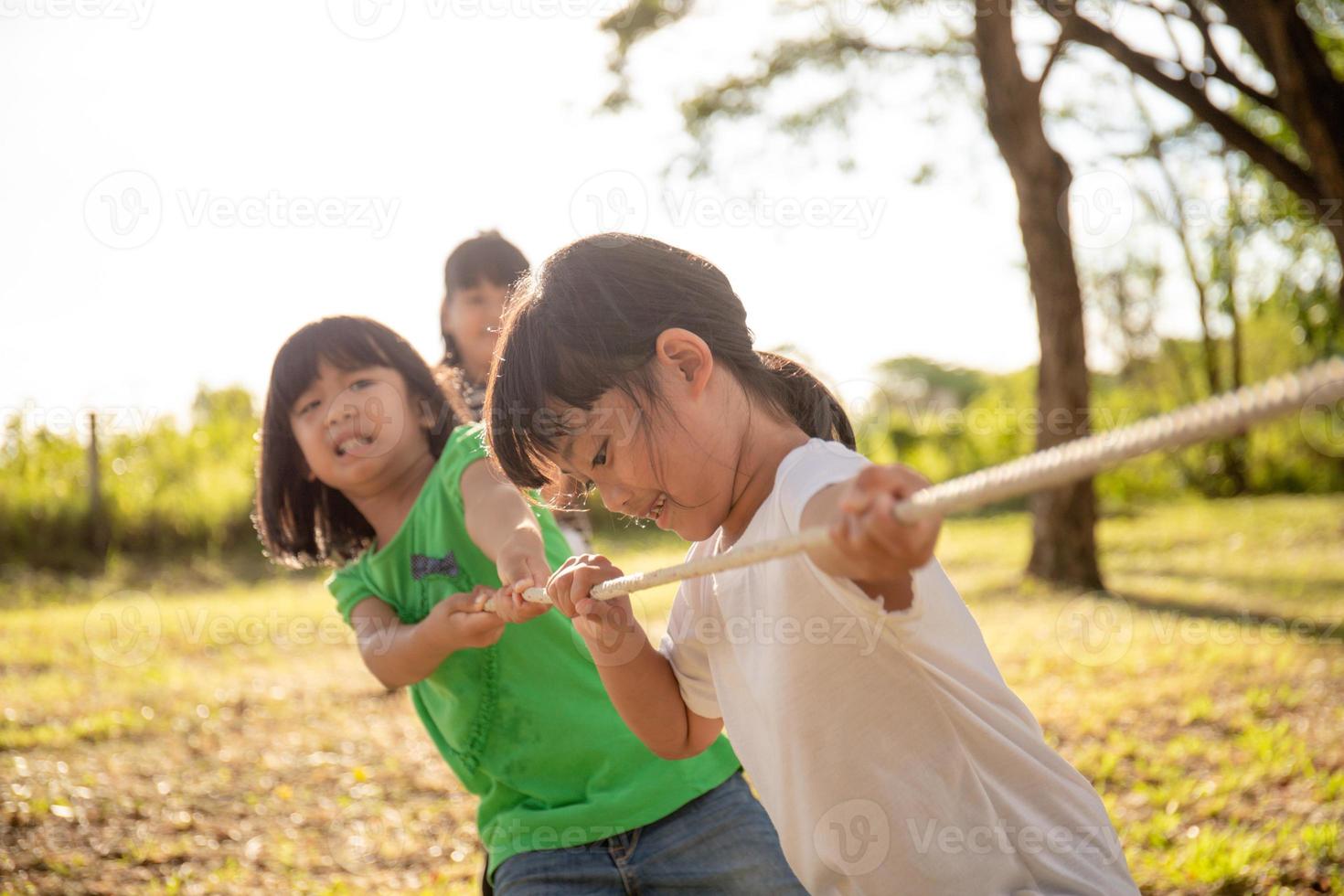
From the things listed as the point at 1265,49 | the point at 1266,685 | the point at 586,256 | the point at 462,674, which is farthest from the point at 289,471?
the point at 1265,49

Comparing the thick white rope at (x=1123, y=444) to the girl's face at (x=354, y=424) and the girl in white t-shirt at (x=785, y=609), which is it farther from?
the girl's face at (x=354, y=424)

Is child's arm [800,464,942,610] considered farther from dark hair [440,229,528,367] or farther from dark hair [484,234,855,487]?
dark hair [440,229,528,367]

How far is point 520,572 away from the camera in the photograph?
214 centimetres

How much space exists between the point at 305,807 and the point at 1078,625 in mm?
4937

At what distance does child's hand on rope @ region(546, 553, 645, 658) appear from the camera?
1.83 m

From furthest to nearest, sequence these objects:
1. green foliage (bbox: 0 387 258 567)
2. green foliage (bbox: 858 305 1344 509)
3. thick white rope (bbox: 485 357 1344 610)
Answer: green foliage (bbox: 858 305 1344 509) < green foliage (bbox: 0 387 258 567) < thick white rope (bbox: 485 357 1344 610)

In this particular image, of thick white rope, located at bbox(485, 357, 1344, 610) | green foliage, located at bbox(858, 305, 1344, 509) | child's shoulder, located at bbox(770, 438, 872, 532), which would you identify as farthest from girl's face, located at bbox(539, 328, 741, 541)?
green foliage, located at bbox(858, 305, 1344, 509)

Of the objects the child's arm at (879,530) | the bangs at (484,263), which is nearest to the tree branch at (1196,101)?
the bangs at (484,263)

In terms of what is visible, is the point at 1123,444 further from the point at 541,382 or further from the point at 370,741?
the point at 370,741

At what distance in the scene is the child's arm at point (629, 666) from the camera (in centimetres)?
186

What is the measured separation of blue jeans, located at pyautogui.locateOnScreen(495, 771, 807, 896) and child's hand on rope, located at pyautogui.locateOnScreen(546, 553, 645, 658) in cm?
56

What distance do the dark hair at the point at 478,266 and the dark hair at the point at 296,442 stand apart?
93 centimetres

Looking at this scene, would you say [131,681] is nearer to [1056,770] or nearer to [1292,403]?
[1056,770]

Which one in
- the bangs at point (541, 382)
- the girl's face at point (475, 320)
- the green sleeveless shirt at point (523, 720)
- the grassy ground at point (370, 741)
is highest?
the girl's face at point (475, 320)
